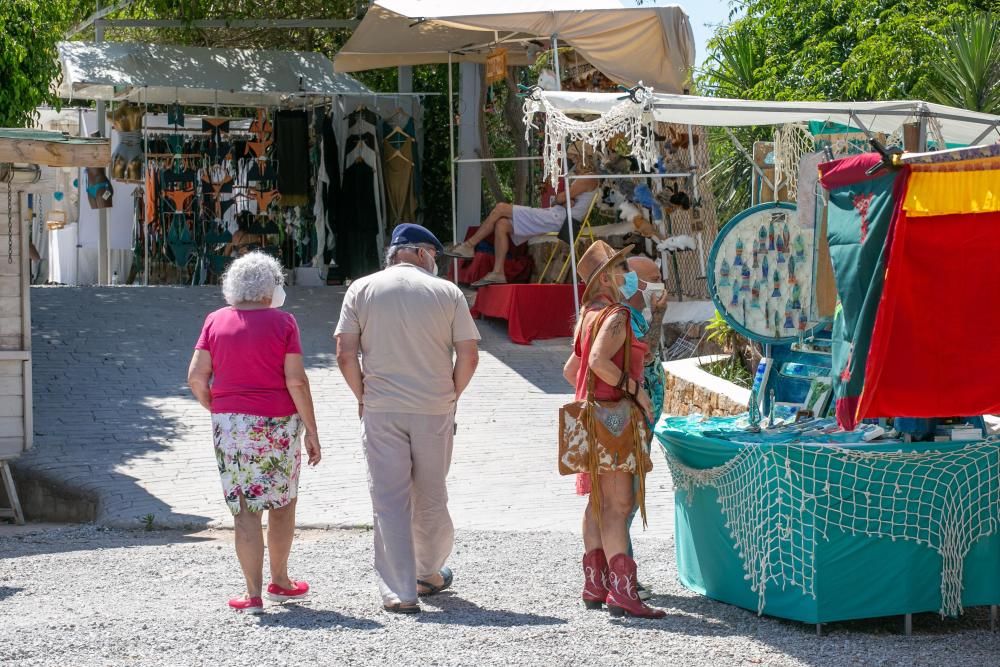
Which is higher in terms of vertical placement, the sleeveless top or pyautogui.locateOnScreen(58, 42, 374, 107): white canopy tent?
pyautogui.locateOnScreen(58, 42, 374, 107): white canopy tent

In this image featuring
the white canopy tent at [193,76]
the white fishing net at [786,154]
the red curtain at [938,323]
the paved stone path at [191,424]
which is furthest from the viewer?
the white canopy tent at [193,76]

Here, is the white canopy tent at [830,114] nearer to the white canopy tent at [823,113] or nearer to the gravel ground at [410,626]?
the white canopy tent at [823,113]

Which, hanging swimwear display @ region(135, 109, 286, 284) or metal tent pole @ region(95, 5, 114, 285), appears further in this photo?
metal tent pole @ region(95, 5, 114, 285)

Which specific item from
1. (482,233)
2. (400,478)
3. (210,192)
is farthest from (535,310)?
(400,478)

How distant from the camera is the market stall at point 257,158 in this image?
642 inches

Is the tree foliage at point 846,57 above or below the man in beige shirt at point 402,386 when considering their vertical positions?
above

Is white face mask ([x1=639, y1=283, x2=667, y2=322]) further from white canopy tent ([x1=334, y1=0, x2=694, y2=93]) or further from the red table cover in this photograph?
the red table cover

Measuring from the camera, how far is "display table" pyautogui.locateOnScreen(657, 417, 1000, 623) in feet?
17.2

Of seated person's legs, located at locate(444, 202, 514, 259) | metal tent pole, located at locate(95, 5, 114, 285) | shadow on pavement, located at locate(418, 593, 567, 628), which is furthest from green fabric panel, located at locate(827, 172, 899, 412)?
metal tent pole, located at locate(95, 5, 114, 285)

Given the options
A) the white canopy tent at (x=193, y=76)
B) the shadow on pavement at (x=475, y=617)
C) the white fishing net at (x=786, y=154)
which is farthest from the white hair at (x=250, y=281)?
the white canopy tent at (x=193, y=76)

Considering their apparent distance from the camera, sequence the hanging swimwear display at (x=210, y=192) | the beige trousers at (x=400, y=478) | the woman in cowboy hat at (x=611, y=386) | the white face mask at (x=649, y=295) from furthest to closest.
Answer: the hanging swimwear display at (x=210, y=192), the white face mask at (x=649, y=295), the beige trousers at (x=400, y=478), the woman in cowboy hat at (x=611, y=386)

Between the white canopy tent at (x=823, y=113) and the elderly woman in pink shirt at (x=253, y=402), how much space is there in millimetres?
2624

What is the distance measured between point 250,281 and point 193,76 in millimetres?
11221

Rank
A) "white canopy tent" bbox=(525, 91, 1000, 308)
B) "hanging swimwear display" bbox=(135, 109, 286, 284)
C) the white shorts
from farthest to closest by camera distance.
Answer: "hanging swimwear display" bbox=(135, 109, 286, 284)
the white shorts
"white canopy tent" bbox=(525, 91, 1000, 308)
